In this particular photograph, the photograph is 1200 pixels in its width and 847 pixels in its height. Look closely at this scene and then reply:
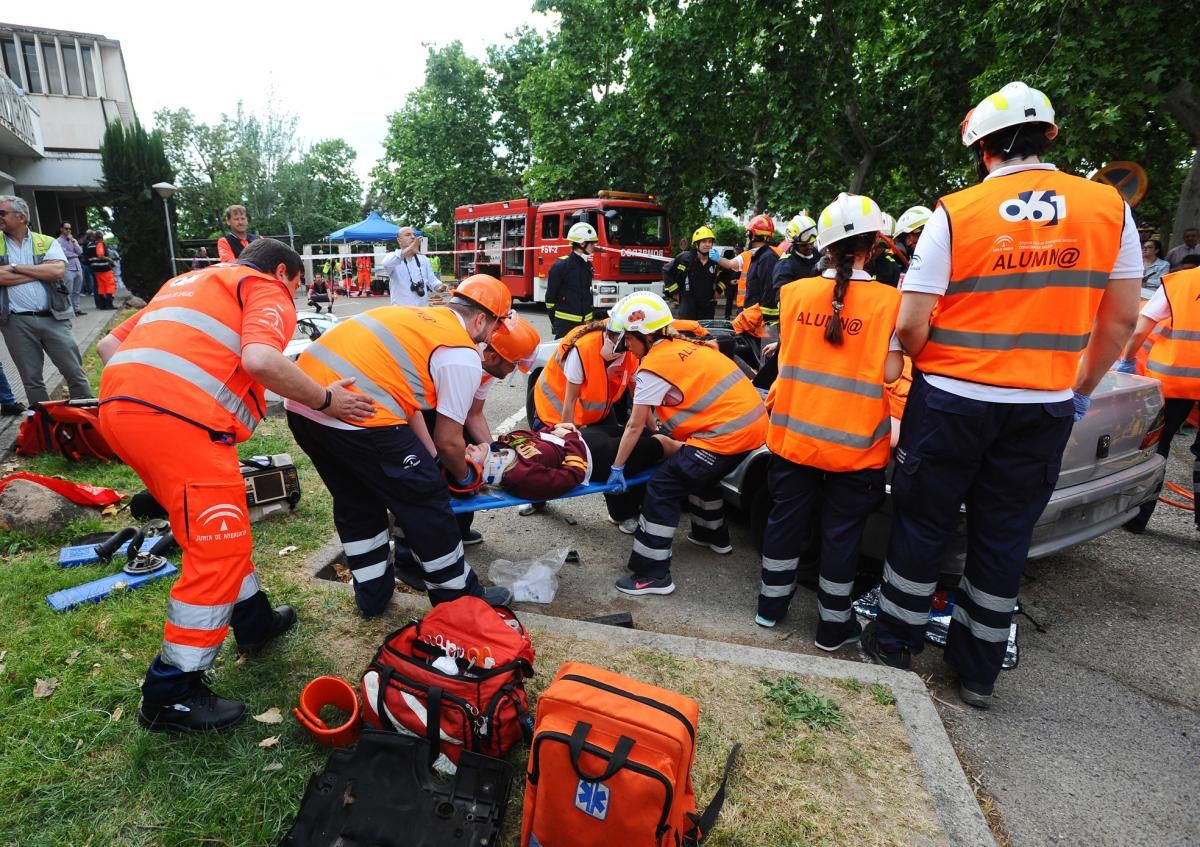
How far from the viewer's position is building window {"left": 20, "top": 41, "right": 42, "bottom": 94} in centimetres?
2371

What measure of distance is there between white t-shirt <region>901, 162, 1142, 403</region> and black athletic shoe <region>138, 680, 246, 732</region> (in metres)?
2.99

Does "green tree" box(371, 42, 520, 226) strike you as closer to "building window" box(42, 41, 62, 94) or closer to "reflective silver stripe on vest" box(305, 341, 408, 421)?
"building window" box(42, 41, 62, 94)

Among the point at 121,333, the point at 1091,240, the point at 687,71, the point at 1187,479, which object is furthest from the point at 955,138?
the point at 121,333

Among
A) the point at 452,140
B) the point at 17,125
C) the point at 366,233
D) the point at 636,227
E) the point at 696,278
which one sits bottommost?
the point at 696,278

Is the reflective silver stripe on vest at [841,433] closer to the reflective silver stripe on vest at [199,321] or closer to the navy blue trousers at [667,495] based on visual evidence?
the navy blue trousers at [667,495]

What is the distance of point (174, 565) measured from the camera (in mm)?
3609

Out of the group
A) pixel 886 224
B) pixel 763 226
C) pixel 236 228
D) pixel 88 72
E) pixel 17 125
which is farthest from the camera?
pixel 88 72

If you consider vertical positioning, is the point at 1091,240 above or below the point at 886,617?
above

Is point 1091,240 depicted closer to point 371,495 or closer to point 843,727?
point 843,727

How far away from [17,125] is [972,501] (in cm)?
2399

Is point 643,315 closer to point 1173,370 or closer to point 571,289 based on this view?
point 1173,370

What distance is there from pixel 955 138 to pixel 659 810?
15.1 metres

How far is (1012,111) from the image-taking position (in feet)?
8.11

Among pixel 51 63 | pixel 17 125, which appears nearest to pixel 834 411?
pixel 17 125
